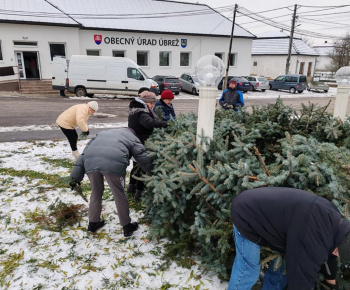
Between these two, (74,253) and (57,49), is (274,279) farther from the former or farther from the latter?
(57,49)

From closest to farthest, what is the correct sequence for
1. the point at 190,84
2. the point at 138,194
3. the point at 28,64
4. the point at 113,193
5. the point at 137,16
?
1. the point at 113,193
2. the point at 138,194
3. the point at 28,64
4. the point at 190,84
5. the point at 137,16

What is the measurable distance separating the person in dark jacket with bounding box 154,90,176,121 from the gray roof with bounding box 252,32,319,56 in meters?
34.7

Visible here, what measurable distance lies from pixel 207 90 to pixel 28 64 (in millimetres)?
21203

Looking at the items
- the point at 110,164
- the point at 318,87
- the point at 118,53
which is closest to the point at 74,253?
the point at 110,164

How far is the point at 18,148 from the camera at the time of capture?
7047 mm

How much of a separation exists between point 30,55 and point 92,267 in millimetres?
21143

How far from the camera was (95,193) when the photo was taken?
359 cm

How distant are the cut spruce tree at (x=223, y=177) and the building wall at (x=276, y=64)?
35249 mm

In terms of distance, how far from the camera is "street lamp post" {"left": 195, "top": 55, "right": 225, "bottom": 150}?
3086mm

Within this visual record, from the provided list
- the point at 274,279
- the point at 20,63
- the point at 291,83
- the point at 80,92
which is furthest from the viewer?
the point at 291,83

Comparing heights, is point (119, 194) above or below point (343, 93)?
below

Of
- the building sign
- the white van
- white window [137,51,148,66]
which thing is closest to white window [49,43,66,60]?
the building sign

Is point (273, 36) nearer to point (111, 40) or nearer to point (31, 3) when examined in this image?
point (111, 40)

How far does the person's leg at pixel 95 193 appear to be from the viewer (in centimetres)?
346
